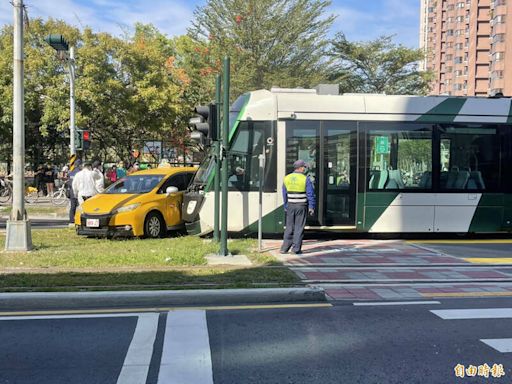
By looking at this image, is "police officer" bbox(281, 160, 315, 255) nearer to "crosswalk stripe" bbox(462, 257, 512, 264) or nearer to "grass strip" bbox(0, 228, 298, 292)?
"grass strip" bbox(0, 228, 298, 292)

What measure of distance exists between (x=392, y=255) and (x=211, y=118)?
425 centimetres

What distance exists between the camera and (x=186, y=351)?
15.1ft

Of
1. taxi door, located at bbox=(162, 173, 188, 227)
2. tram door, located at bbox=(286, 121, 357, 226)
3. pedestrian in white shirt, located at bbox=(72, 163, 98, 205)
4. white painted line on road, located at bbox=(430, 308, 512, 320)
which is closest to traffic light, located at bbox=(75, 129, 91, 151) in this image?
pedestrian in white shirt, located at bbox=(72, 163, 98, 205)

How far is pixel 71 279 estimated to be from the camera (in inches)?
277

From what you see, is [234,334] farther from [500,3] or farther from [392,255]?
[500,3]

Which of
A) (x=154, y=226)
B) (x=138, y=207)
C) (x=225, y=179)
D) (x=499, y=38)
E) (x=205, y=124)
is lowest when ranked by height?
(x=154, y=226)

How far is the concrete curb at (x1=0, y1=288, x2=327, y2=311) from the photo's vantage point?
6.09 metres

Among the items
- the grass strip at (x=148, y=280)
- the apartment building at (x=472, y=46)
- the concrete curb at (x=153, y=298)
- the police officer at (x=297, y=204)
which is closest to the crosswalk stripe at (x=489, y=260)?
the police officer at (x=297, y=204)

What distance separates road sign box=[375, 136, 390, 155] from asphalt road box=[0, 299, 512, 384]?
5.86 m

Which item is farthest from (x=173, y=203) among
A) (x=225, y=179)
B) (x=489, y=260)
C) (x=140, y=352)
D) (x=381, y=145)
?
(x=140, y=352)

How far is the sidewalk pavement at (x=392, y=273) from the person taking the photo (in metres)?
6.88

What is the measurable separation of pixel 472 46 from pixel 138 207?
298 feet

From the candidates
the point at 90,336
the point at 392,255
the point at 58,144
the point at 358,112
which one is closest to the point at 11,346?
the point at 90,336

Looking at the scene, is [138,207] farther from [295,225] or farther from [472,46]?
[472,46]
